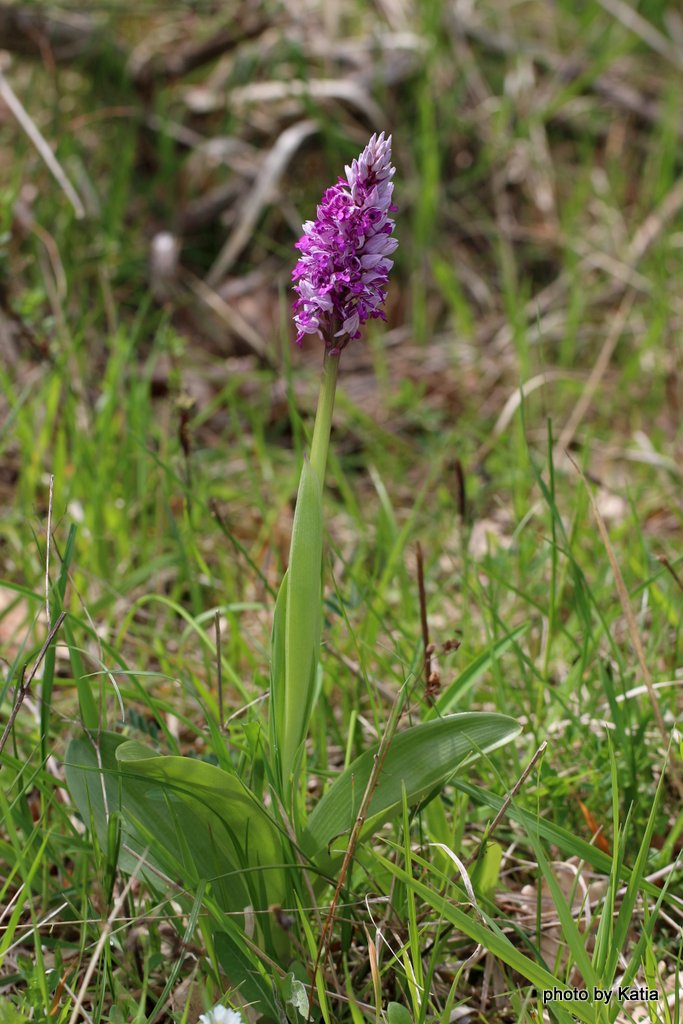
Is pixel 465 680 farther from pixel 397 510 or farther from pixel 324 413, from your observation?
pixel 397 510

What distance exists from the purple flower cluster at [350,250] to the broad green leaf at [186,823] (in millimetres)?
577

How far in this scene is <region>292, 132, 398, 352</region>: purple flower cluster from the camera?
117cm

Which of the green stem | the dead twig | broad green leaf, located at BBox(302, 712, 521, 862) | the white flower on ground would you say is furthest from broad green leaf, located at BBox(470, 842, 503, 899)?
the dead twig

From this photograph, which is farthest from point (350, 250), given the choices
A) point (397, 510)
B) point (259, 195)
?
point (259, 195)

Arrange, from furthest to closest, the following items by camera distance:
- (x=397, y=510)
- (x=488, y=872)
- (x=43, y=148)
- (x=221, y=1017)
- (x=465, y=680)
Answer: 1. (x=397, y=510)
2. (x=43, y=148)
3. (x=465, y=680)
4. (x=488, y=872)
5. (x=221, y=1017)

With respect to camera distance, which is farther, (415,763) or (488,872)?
(488,872)

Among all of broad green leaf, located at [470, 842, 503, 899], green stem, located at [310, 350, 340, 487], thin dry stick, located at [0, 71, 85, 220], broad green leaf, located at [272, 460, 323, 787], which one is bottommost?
broad green leaf, located at [470, 842, 503, 899]

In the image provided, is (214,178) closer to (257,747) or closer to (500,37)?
(500,37)

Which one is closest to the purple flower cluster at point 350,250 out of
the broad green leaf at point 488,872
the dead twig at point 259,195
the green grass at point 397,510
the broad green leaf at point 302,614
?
the broad green leaf at point 302,614

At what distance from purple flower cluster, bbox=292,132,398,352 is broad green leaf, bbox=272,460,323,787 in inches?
7.5

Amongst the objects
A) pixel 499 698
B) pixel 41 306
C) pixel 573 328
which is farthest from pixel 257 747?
pixel 573 328

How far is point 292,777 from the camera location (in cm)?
132

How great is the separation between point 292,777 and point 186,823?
0.15 m

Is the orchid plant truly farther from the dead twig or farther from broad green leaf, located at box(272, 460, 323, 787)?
the dead twig
